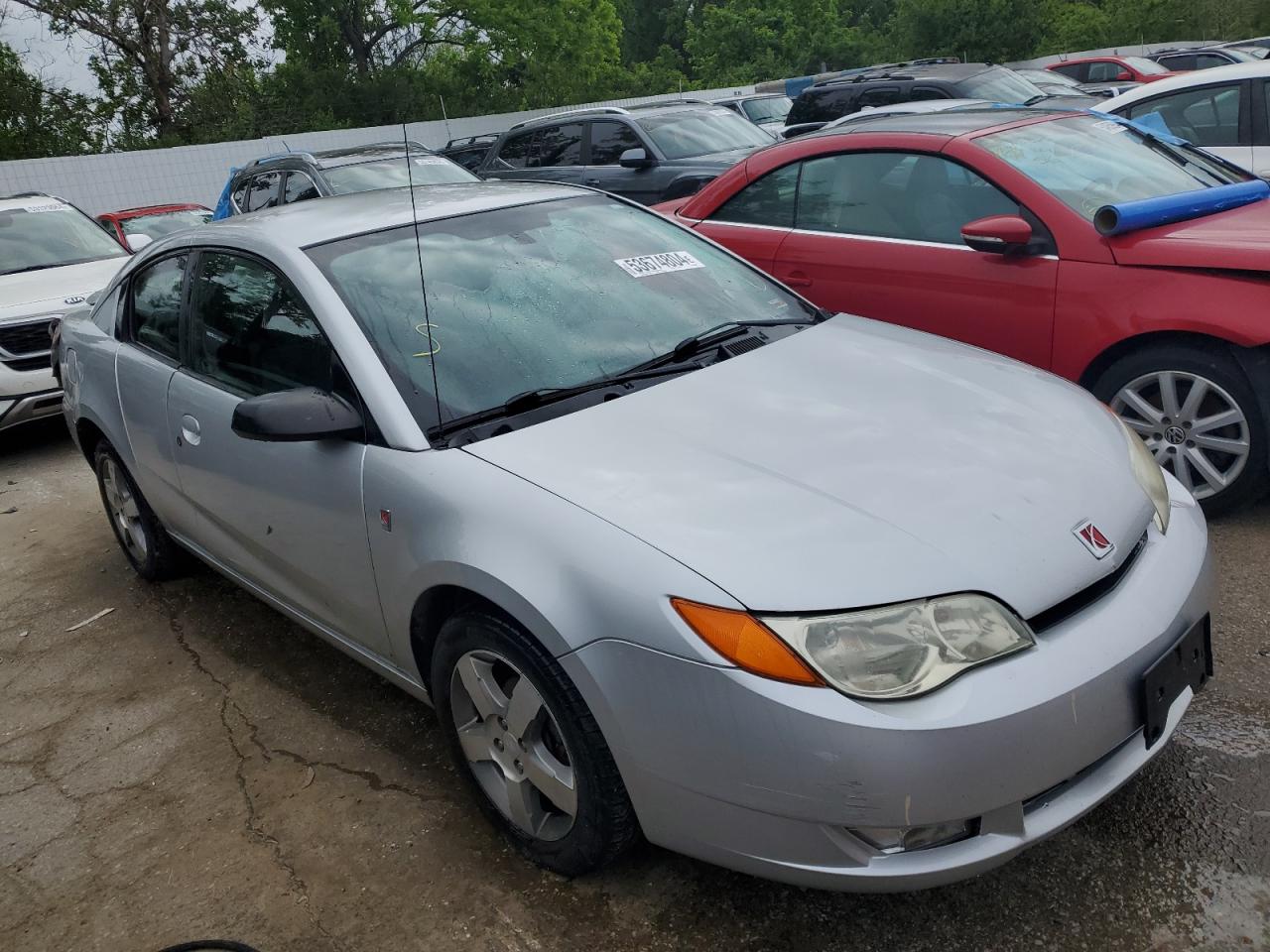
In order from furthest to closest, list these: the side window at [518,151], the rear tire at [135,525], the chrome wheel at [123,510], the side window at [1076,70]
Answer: the side window at [1076,70], the side window at [518,151], the chrome wheel at [123,510], the rear tire at [135,525]

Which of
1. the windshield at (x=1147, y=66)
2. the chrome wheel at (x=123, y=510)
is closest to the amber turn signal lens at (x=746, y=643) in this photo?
the chrome wheel at (x=123, y=510)

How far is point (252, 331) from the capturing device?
3.33 metres

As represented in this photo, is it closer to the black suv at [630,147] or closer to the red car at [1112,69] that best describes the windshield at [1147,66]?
the red car at [1112,69]

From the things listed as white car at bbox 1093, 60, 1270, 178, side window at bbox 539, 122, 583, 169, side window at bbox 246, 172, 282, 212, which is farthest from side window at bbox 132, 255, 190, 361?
side window at bbox 539, 122, 583, 169

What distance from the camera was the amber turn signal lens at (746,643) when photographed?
1990 millimetres

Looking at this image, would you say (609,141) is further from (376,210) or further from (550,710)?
(550,710)

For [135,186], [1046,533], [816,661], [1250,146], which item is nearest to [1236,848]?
[1046,533]

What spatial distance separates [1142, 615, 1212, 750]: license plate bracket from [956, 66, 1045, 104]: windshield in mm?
10115

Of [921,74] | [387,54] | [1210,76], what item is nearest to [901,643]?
[1210,76]

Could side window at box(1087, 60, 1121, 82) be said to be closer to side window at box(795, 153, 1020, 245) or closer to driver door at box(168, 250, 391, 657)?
side window at box(795, 153, 1020, 245)

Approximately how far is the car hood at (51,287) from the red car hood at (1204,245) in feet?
20.3

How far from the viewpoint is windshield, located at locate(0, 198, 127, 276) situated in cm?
805

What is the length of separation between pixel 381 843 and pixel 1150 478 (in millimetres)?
2167

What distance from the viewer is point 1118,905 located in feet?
7.59
